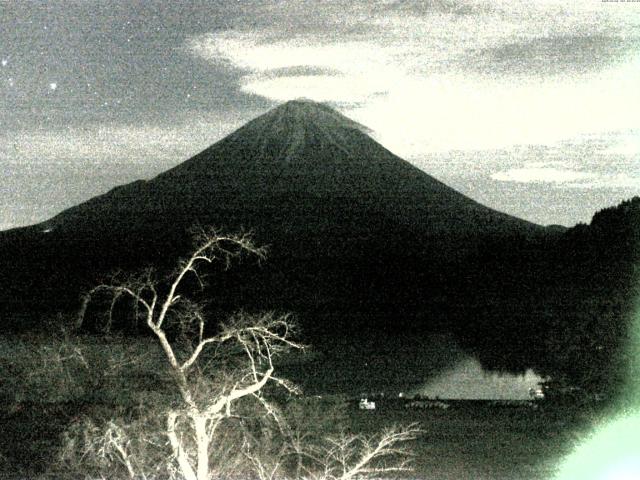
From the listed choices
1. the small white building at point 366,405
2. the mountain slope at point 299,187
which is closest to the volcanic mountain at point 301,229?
the mountain slope at point 299,187

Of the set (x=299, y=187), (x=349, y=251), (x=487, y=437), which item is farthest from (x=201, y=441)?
(x=299, y=187)

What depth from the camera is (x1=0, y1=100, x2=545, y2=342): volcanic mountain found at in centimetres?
5350

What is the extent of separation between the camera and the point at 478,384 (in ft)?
80.7

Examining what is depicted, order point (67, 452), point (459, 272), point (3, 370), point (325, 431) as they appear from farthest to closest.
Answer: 1. point (459, 272)
2. point (3, 370)
3. point (325, 431)
4. point (67, 452)

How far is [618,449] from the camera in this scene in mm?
11492

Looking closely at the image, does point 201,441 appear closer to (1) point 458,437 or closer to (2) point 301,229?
(1) point 458,437

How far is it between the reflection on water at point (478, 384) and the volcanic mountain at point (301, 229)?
17.3m

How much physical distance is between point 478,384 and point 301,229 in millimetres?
66492

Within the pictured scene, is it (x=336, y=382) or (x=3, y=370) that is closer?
(x=3, y=370)

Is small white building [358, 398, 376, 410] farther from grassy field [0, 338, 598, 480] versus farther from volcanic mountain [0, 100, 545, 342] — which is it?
volcanic mountain [0, 100, 545, 342]

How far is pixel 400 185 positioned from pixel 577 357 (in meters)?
94.5

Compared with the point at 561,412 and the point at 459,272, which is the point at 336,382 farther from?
the point at 459,272

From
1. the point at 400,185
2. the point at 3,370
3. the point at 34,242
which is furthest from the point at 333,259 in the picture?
the point at 3,370

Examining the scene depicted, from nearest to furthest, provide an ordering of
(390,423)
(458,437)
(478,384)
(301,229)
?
(458,437), (390,423), (478,384), (301,229)
